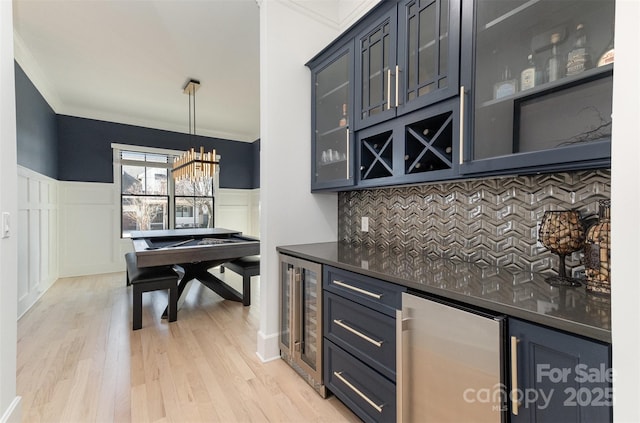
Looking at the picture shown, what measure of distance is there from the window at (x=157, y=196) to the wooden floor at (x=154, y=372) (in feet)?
8.42

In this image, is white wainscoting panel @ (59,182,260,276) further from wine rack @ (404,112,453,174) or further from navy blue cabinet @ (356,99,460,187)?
wine rack @ (404,112,453,174)

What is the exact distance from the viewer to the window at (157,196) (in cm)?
549

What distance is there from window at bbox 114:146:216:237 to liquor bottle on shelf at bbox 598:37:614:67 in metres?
6.32

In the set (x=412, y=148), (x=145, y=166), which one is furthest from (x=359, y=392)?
(x=145, y=166)

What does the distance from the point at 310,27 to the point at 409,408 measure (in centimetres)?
273

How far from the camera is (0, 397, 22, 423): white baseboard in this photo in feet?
4.68

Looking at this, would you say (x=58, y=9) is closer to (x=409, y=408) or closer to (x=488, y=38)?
(x=488, y=38)

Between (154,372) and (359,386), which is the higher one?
(359,386)

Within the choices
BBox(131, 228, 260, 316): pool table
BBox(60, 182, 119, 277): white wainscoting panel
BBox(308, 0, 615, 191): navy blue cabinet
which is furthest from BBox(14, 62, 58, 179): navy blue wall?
BBox(308, 0, 615, 191): navy blue cabinet

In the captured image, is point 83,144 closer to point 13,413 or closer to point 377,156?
point 13,413

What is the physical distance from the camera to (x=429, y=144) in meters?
1.49

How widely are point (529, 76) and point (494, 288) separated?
0.87 meters

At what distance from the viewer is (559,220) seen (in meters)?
1.11

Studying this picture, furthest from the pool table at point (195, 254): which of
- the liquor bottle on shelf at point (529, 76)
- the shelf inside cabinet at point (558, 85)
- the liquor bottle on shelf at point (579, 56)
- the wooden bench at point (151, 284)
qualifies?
the liquor bottle on shelf at point (579, 56)
